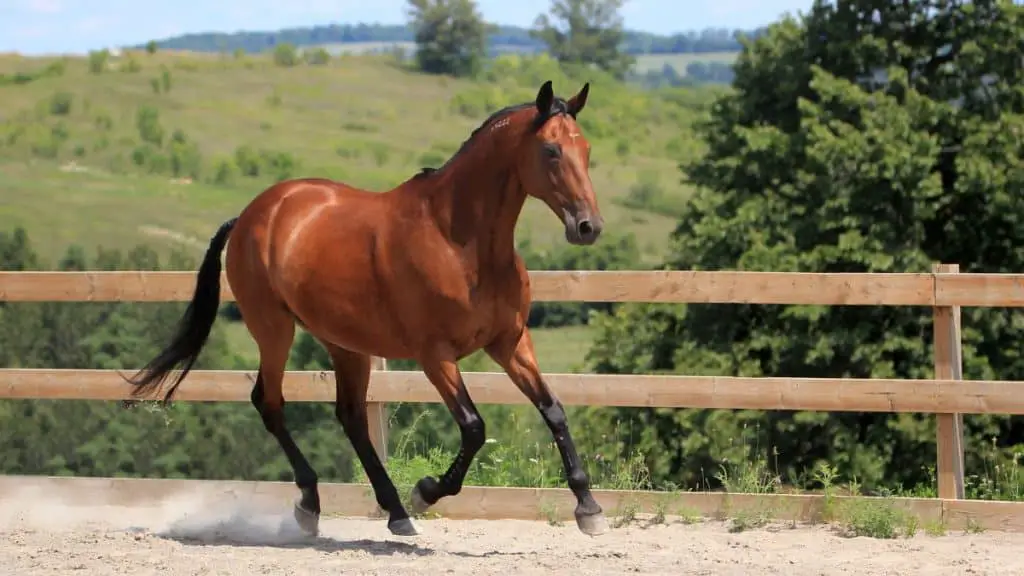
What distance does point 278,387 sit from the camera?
7434 mm

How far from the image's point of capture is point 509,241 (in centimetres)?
636

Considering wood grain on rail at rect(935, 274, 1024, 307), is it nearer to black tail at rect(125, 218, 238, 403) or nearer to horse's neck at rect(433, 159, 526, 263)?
horse's neck at rect(433, 159, 526, 263)

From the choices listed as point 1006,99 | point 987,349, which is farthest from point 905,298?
point 1006,99

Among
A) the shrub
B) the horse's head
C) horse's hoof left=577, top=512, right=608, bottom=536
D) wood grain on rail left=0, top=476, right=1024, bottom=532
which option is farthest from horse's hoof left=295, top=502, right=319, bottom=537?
the shrub

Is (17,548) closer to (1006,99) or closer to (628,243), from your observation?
(1006,99)

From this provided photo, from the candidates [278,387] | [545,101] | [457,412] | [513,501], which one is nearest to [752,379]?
[513,501]

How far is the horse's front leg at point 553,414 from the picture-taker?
6402 millimetres

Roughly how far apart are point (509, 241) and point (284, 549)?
168 cm

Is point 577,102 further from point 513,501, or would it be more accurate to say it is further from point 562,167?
point 513,501

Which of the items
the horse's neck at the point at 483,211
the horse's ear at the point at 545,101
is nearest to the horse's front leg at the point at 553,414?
the horse's neck at the point at 483,211

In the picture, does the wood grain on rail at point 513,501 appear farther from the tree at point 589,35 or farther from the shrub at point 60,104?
the tree at point 589,35

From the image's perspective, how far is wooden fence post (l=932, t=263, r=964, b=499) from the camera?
743 centimetres

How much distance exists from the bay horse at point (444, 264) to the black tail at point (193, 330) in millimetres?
516

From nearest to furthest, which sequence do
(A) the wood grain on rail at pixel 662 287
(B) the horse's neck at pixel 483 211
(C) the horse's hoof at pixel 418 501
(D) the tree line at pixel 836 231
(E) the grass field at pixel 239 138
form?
(B) the horse's neck at pixel 483 211, (C) the horse's hoof at pixel 418 501, (A) the wood grain on rail at pixel 662 287, (D) the tree line at pixel 836 231, (E) the grass field at pixel 239 138
